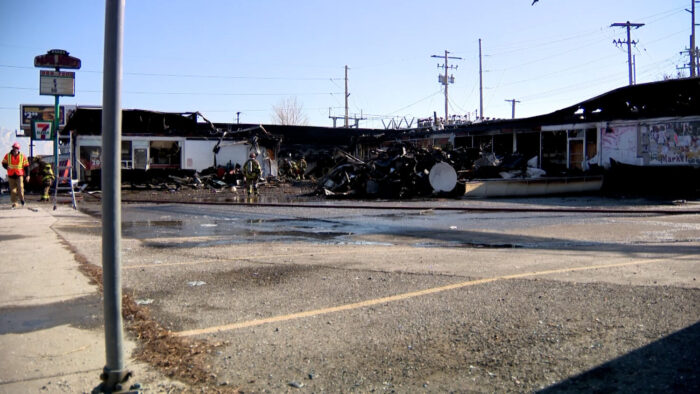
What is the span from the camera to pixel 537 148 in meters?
30.8

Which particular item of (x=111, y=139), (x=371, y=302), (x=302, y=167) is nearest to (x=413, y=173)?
(x=302, y=167)

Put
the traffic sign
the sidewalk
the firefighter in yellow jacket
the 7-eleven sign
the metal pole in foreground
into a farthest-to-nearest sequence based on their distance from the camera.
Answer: the 7-eleven sign
the firefighter in yellow jacket
the traffic sign
the sidewalk
the metal pole in foreground

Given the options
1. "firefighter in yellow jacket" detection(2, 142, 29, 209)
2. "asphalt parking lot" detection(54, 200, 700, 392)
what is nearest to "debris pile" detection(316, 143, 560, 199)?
"firefighter in yellow jacket" detection(2, 142, 29, 209)

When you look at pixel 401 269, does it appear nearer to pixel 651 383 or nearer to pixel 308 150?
pixel 651 383

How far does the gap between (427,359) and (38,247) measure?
6.52 meters

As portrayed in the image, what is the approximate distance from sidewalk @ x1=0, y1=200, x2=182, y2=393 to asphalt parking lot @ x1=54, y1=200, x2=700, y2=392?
46cm

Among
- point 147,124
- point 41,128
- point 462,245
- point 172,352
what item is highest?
point 147,124

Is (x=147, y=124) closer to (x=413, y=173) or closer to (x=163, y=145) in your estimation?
(x=163, y=145)

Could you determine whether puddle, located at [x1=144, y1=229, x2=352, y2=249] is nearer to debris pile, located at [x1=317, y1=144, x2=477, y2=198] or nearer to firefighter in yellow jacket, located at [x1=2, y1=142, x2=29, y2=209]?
firefighter in yellow jacket, located at [x1=2, y1=142, x2=29, y2=209]

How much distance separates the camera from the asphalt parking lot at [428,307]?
362 centimetres

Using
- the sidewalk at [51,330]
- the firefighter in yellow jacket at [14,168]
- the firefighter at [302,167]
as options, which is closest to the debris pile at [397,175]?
the firefighter in yellow jacket at [14,168]

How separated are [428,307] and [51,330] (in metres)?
3.05

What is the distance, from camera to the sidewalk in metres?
3.45

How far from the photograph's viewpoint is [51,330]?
14.3ft
